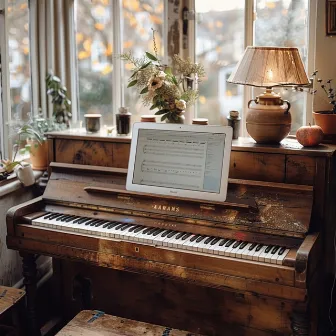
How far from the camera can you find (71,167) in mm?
3105

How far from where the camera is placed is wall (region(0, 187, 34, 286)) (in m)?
3.20

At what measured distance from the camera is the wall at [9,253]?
126 inches

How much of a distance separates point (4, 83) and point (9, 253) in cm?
101

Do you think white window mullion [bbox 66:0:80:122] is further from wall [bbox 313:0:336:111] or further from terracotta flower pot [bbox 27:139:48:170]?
wall [bbox 313:0:336:111]

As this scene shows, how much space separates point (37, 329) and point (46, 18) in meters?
1.96

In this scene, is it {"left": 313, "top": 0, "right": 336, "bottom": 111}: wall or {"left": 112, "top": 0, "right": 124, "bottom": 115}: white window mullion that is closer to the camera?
{"left": 313, "top": 0, "right": 336, "bottom": 111}: wall

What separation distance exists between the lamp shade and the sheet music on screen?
12.8 inches

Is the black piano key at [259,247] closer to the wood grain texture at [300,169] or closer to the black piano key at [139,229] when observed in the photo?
the wood grain texture at [300,169]

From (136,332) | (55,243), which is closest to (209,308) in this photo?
(136,332)

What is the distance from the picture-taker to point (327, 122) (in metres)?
2.85

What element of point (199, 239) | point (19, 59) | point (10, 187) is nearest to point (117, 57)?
point (19, 59)

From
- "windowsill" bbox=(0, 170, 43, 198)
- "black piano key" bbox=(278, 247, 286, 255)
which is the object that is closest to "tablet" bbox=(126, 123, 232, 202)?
"black piano key" bbox=(278, 247, 286, 255)

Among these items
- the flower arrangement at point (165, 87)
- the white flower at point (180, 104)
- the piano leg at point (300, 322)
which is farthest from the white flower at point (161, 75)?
the piano leg at point (300, 322)

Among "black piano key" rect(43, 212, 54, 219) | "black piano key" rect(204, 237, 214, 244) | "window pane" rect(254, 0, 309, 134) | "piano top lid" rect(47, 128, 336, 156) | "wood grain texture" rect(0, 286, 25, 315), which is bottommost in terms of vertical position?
"wood grain texture" rect(0, 286, 25, 315)
